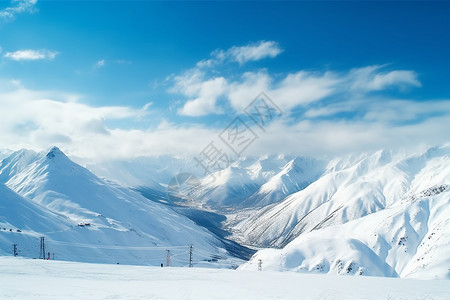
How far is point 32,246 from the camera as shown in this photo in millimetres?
125688

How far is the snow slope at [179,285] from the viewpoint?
93.0ft

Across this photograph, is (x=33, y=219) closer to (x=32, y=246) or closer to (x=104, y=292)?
(x=32, y=246)

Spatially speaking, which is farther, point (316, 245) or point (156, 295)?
point (316, 245)

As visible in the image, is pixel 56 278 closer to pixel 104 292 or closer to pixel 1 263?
pixel 104 292

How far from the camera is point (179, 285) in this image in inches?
1293

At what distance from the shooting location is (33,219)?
158 meters

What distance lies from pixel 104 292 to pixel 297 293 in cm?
1839

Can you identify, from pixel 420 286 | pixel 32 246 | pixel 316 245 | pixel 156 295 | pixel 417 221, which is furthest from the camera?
pixel 417 221

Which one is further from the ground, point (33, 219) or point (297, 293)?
point (33, 219)

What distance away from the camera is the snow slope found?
93.0 ft

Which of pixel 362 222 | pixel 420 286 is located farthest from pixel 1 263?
pixel 362 222

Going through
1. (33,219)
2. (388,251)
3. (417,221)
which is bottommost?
(388,251)

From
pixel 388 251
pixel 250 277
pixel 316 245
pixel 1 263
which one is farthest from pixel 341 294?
pixel 388 251

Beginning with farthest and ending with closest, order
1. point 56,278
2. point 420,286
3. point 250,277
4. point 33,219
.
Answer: point 33,219 → point 250,277 → point 420,286 → point 56,278
